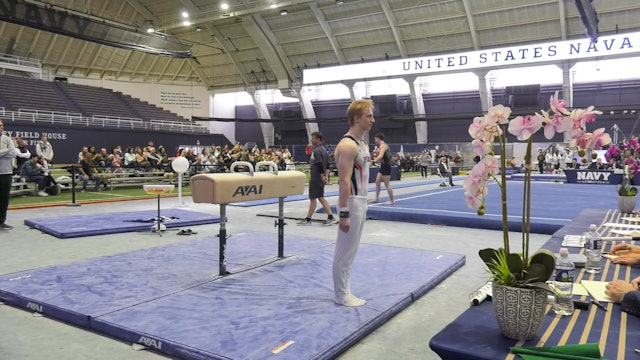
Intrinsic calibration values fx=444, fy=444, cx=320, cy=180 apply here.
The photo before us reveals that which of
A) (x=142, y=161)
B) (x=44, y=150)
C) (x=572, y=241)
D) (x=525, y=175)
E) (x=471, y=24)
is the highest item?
(x=471, y=24)

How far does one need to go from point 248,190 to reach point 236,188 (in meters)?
0.23

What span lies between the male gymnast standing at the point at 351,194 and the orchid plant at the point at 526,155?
Result: 1272 millimetres

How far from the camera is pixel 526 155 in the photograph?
6.38 feet

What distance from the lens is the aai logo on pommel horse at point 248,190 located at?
172 inches

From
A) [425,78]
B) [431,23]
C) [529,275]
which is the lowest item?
[529,275]

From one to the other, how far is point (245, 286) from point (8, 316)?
1.75 m

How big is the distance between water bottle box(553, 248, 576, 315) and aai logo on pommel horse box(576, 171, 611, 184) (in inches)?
603

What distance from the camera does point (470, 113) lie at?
28969mm

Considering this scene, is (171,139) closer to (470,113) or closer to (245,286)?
(470,113)

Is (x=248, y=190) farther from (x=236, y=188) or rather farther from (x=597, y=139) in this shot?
(x=597, y=139)

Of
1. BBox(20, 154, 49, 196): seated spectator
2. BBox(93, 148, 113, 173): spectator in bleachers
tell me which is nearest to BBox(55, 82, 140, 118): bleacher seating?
BBox(93, 148, 113, 173): spectator in bleachers

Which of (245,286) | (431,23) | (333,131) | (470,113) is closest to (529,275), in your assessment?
(245,286)

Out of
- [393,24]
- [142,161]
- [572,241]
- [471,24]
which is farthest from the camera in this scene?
[393,24]

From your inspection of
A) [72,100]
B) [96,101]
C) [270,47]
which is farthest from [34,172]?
[96,101]
